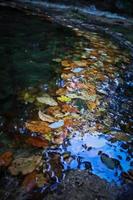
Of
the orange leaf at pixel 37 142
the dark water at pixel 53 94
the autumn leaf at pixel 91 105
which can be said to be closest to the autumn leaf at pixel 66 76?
the dark water at pixel 53 94

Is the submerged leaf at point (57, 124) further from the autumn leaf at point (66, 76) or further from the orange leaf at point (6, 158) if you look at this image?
the autumn leaf at point (66, 76)

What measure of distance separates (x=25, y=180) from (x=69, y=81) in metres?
1.81

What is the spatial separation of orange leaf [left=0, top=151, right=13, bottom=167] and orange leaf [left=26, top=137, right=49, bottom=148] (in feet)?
0.68

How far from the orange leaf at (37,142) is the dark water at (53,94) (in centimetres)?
6

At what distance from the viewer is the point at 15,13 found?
7.35m

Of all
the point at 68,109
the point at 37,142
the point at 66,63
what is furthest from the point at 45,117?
the point at 66,63

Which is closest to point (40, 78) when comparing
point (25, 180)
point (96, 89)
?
point (96, 89)

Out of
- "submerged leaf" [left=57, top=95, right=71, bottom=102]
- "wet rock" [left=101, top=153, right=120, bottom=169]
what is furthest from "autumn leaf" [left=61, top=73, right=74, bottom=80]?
"wet rock" [left=101, top=153, right=120, bottom=169]

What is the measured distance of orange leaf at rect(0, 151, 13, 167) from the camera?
86.4 inches

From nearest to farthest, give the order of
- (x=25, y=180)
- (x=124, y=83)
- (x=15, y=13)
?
(x=25, y=180) < (x=124, y=83) < (x=15, y=13)

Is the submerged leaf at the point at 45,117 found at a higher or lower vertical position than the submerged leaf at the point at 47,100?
higher

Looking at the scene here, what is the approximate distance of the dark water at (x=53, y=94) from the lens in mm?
2311

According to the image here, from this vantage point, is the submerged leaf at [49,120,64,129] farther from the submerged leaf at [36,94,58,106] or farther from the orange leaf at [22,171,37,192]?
the orange leaf at [22,171,37,192]

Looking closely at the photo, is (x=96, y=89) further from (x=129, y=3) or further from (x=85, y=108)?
(x=129, y=3)
